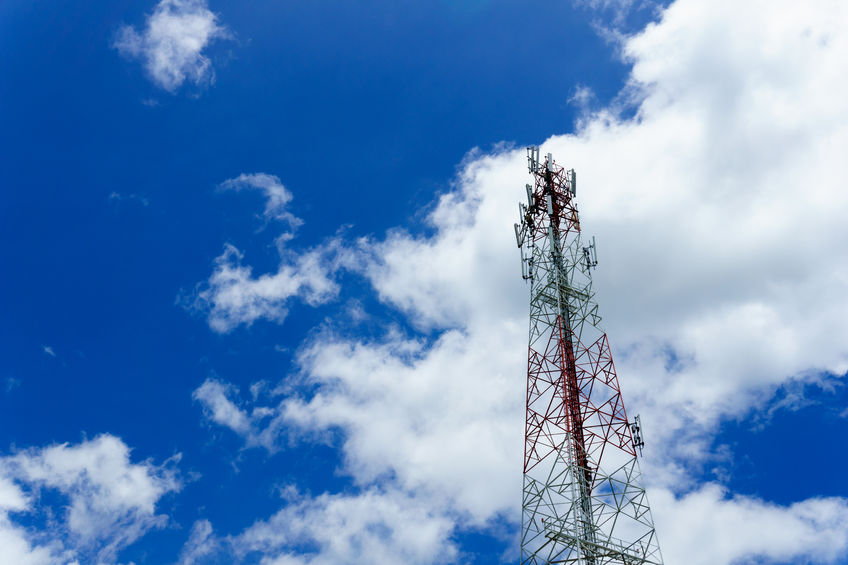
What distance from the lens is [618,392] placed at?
51375 mm

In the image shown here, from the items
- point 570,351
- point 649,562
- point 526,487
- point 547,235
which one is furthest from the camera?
point 547,235

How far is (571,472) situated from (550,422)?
13.8 feet

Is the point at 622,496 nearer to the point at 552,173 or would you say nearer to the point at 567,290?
the point at 567,290

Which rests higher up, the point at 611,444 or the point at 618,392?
the point at 618,392

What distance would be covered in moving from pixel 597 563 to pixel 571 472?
19.2 feet

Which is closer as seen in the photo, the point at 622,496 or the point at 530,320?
A: the point at 622,496

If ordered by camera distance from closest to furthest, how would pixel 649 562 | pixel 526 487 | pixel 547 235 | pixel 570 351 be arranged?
1. pixel 649 562
2. pixel 526 487
3. pixel 570 351
4. pixel 547 235

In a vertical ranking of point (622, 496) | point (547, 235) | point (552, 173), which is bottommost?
point (622, 496)

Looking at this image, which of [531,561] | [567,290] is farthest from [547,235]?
[531,561]

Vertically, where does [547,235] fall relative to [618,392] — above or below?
above

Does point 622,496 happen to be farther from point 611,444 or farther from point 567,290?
point 567,290

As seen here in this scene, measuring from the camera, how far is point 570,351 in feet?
176

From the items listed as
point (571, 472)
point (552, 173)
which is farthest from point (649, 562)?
point (552, 173)

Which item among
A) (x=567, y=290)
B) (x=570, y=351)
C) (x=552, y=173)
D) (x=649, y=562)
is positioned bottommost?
(x=649, y=562)
